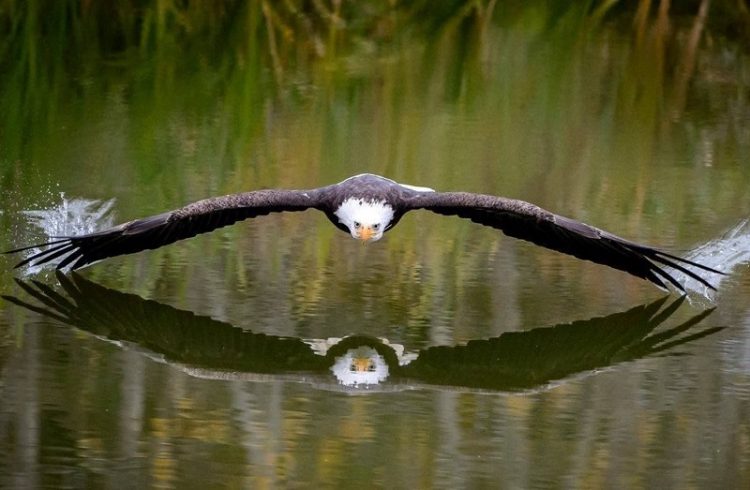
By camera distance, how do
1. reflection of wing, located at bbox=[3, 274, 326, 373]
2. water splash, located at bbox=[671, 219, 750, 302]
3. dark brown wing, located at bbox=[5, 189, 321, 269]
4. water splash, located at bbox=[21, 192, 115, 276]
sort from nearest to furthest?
reflection of wing, located at bbox=[3, 274, 326, 373]
dark brown wing, located at bbox=[5, 189, 321, 269]
water splash, located at bbox=[671, 219, 750, 302]
water splash, located at bbox=[21, 192, 115, 276]

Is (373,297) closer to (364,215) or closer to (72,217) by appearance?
(364,215)

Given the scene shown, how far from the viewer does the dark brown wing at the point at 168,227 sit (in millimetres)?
7559

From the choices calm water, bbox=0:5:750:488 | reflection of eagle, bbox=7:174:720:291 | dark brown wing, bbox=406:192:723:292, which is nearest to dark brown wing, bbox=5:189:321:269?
reflection of eagle, bbox=7:174:720:291

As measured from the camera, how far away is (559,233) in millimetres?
7703

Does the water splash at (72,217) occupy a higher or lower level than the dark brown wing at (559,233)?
higher

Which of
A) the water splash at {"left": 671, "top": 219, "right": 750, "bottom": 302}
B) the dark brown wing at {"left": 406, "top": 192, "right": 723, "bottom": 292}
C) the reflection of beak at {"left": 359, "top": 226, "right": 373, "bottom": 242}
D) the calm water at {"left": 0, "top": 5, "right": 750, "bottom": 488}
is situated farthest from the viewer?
the reflection of beak at {"left": 359, "top": 226, "right": 373, "bottom": 242}

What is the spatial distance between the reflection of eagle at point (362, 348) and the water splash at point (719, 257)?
354 mm

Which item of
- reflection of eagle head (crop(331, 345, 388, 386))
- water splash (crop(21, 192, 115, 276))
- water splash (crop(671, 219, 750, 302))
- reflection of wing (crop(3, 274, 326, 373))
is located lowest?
reflection of eagle head (crop(331, 345, 388, 386))

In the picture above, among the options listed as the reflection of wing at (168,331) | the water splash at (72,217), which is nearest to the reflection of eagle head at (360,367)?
the reflection of wing at (168,331)

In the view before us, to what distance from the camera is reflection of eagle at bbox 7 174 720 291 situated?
7.53m

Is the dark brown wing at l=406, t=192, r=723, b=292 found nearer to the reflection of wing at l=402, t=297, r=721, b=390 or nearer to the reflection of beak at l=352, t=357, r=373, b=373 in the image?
the reflection of wing at l=402, t=297, r=721, b=390

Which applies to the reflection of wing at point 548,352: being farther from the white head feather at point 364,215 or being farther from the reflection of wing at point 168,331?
the white head feather at point 364,215

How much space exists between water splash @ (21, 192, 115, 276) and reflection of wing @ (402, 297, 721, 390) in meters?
2.53

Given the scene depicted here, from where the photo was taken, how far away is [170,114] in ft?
37.7
